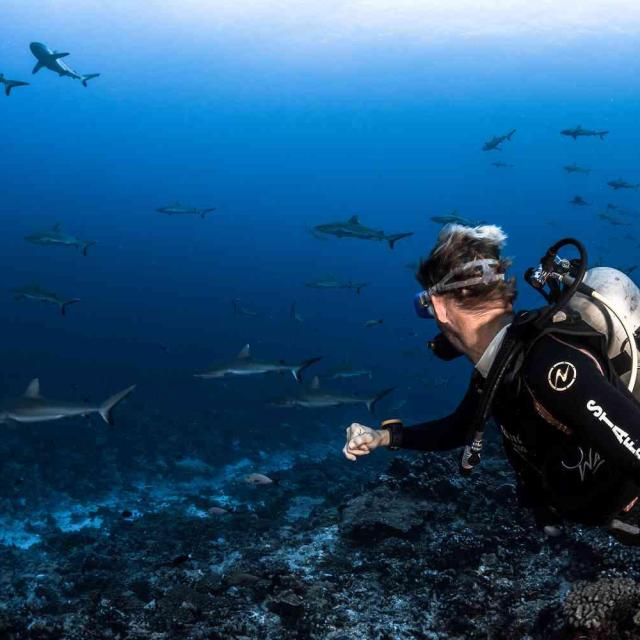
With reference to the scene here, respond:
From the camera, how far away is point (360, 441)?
3217mm

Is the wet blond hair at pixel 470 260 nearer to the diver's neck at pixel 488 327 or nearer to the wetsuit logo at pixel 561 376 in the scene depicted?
the diver's neck at pixel 488 327

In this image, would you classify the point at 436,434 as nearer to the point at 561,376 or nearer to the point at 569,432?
the point at 569,432

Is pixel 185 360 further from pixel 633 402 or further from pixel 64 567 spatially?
pixel 633 402

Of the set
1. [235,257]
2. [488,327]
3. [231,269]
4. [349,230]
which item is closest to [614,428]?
[488,327]

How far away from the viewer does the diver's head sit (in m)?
2.64

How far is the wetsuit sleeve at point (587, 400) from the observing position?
2.01 metres

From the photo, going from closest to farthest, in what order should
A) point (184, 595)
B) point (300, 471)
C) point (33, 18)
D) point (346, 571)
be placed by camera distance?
point (184, 595), point (346, 571), point (300, 471), point (33, 18)

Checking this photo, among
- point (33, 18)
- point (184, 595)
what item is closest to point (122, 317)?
point (184, 595)

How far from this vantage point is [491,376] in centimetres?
237

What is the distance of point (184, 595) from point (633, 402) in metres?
5.82

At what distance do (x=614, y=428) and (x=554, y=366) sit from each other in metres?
0.30

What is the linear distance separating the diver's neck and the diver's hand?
0.88 meters

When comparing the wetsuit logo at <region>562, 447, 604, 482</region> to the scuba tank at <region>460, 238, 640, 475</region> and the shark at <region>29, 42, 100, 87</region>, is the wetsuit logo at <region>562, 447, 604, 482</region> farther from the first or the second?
the shark at <region>29, 42, 100, 87</region>

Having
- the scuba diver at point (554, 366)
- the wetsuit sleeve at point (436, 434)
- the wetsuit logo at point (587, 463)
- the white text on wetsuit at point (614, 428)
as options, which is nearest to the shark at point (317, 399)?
the wetsuit sleeve at point (436, 434)
